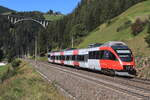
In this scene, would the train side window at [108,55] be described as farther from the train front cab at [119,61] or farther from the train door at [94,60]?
the train door at [94,60]

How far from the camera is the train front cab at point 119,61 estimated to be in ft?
81.3

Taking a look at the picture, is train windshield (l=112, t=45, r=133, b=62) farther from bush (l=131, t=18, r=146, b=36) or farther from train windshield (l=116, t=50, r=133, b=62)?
bush (l=131, t=18, r=146, b=36)

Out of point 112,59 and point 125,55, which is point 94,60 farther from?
point 125,55

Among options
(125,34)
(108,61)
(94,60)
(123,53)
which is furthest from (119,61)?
(125,34)

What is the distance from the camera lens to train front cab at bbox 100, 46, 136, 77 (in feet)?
81.3

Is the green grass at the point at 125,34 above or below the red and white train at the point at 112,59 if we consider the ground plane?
above

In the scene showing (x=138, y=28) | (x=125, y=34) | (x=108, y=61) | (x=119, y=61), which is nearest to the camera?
(x=119, y=61)

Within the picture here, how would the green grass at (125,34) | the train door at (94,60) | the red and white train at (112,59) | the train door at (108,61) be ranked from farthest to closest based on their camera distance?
the green grass at (125,34) < the train door at (94,60) < the train door at (108,61) < the red and white train at (112,59)

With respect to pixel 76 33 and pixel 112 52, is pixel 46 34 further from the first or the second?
pixel 112 52

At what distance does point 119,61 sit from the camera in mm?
25031

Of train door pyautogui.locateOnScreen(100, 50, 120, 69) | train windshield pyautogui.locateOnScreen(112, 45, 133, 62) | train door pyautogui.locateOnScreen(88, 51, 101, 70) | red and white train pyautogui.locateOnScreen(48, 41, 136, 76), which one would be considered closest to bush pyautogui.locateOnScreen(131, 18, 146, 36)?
red and white train pyautogui.locateOnScreen(48, 41, 136, 76)

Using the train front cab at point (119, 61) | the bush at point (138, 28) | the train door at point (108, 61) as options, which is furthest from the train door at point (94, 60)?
the bush at point (138, 28)

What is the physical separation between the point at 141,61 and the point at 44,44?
140m

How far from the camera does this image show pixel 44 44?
168000mm
